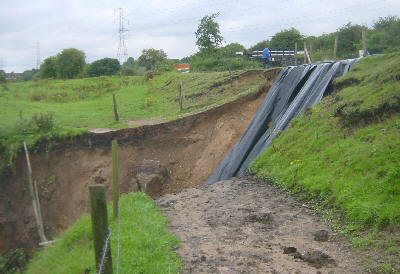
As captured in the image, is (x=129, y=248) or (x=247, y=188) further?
(x=247, y=188)

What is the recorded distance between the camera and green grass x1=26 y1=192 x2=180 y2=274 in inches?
196

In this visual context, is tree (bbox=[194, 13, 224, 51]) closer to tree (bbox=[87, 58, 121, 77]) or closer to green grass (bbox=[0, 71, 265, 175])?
green grass (bbox=[0, 71, 265, 175])

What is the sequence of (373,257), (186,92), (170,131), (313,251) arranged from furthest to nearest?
(186,92) → (170,131) → (313,251) → (373,257)

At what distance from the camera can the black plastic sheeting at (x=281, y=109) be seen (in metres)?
10.7

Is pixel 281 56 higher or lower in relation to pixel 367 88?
higher

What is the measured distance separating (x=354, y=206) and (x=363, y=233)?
1.96 ft

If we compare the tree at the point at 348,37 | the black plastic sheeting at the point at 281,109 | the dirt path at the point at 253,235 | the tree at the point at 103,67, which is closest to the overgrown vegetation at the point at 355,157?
the dirt path at the point at 253,235

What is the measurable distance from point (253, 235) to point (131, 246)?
186 centimetres

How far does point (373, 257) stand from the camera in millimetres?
4668

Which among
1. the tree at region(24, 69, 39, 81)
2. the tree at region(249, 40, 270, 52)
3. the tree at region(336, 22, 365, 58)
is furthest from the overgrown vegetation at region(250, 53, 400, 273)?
the tree at region(24, 69, 39, 81)

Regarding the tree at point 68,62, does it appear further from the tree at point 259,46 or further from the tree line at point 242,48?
the tree at point 259,46

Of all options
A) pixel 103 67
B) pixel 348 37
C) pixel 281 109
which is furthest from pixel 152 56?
pixel 281 109

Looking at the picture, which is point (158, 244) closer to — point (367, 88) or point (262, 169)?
point (262, 169)

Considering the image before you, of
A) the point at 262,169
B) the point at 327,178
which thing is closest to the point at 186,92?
the point at 262,169
